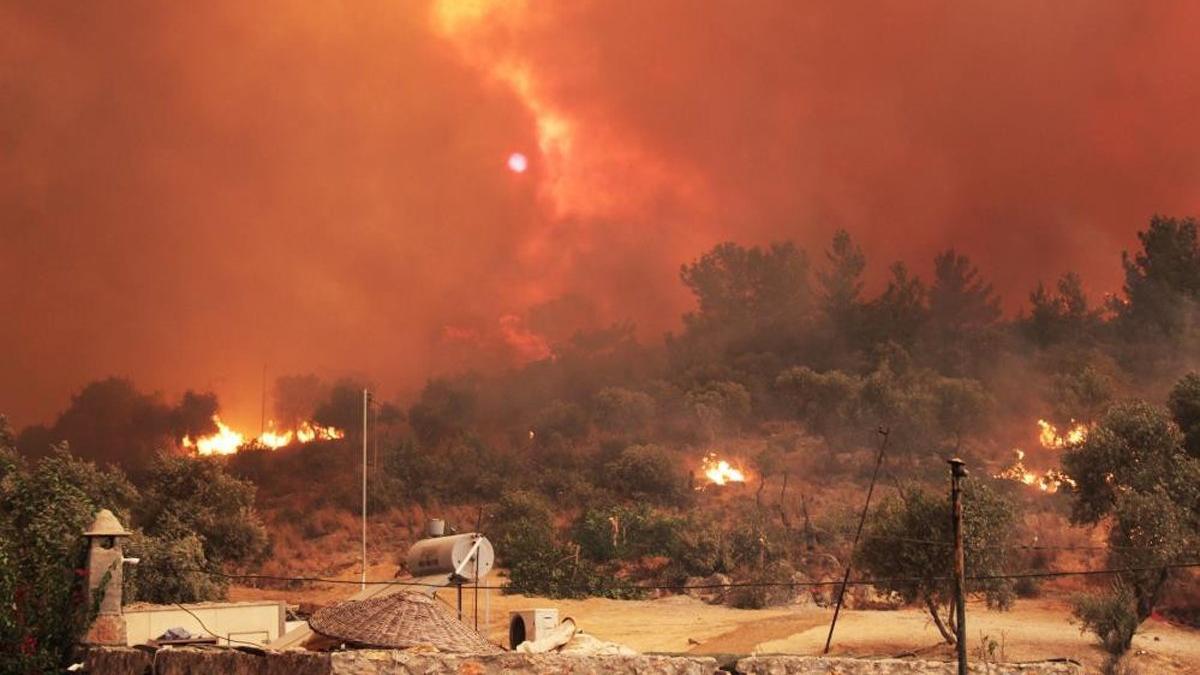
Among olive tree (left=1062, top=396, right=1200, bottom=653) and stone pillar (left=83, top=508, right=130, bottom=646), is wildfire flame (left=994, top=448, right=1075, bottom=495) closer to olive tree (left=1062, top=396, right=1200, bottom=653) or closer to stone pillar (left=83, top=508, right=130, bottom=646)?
olive tree (left=1062, top=396, right=1200, bottom=653)

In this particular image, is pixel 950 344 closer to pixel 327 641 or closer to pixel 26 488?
pixel 26 488

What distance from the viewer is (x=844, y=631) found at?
131ft

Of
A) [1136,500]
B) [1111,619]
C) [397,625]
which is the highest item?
[1136,500]

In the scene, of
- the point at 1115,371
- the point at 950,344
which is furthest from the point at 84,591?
the point at 950,344

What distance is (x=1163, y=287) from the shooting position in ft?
289

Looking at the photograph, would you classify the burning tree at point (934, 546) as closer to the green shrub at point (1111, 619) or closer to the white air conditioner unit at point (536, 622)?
the green shrub at point (1111, 619)

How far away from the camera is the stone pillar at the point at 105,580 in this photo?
19172 millimetres

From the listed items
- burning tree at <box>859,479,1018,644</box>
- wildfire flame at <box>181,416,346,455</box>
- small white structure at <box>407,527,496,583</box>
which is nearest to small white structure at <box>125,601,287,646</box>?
small white structure at <box>407,527,496,583</box>

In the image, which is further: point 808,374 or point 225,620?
point 808,374

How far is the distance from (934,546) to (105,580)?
2697cm

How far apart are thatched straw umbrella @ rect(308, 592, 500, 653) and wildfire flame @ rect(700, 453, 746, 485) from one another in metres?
55.9

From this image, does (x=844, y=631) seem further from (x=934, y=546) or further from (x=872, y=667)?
(x=872, y=667)

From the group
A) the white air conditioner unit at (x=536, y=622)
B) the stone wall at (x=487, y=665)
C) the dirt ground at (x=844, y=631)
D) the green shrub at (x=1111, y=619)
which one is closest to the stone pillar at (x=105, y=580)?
the stone wall at (x=487, y=665)

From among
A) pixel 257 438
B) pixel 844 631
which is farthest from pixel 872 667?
pixel 257 438
